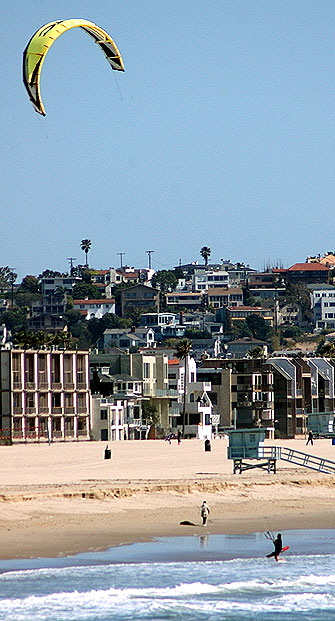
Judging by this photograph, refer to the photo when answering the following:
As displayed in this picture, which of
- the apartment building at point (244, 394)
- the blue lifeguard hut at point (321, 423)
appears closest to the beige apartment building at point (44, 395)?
the blue lifeguard hut at point (321, 423)

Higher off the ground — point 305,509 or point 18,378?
point 18,378

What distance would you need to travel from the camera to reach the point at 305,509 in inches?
1437

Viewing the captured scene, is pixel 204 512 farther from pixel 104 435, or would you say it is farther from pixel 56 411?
pixel 104 435

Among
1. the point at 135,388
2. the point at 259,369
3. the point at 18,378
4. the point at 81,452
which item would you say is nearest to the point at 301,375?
the point at 259,369

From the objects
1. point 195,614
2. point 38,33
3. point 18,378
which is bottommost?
point 195,614

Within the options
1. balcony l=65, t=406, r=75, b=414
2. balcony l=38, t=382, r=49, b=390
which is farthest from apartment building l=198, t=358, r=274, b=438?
balcony l=38, t=382, r=49, b=390

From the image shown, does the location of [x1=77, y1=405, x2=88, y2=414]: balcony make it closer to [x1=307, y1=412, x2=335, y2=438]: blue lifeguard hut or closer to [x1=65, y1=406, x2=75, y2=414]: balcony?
[x1=65, y1=406, x2=75, y2=414]: balcony

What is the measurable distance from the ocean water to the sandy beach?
4.71 ft

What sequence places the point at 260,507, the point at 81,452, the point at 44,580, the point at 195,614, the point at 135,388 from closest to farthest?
the point at 195,614 < the point at 44,580 < the point at 260,507 < the point at 81,452 < the point at 135,388

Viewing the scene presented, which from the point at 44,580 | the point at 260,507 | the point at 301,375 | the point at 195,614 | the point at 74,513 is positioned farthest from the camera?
the point at 301,375

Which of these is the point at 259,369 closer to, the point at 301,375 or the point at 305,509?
the point at 301,375

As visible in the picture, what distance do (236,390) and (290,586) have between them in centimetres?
6824

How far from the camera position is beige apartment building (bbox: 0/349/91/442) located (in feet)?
233

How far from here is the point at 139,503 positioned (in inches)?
1390
